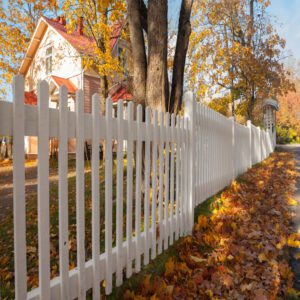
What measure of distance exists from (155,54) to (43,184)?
9.83 ft

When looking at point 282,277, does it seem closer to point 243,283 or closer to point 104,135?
point 243,283

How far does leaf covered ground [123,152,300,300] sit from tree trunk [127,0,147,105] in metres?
2.18

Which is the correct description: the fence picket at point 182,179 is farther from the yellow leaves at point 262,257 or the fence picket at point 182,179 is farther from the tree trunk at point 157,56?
the yellow leaves at point 262,257

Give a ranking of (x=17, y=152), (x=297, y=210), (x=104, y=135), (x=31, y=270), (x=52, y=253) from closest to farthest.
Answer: (x=17, y=152) < (x=104, y=135) < (x=31, y=270) < (x=52, y=253) < (x=297, y=210)

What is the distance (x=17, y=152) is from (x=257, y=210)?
13.2 feet

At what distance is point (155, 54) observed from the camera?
13.1 feet

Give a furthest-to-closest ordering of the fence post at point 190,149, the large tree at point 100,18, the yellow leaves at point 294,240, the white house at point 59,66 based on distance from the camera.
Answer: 1. the white house at point 59,66
2. the large tree at point 100,18
3. the fence post at point 190,149
4. the yellow leaves at point 294,240

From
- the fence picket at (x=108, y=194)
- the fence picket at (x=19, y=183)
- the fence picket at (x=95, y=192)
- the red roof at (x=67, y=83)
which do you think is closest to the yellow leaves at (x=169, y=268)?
the fence picket at (x=108, y=194)

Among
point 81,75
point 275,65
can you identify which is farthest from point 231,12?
point 81,75

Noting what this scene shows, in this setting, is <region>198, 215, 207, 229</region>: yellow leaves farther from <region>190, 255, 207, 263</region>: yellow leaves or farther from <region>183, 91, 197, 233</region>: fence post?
<region>190, 255, 207, 263</region>: yellow leaves

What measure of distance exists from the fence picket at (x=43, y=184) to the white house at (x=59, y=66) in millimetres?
13466

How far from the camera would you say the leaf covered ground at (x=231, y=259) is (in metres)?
2.31

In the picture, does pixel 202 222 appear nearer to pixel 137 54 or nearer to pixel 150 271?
pixel 150 271

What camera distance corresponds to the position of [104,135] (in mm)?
2053
